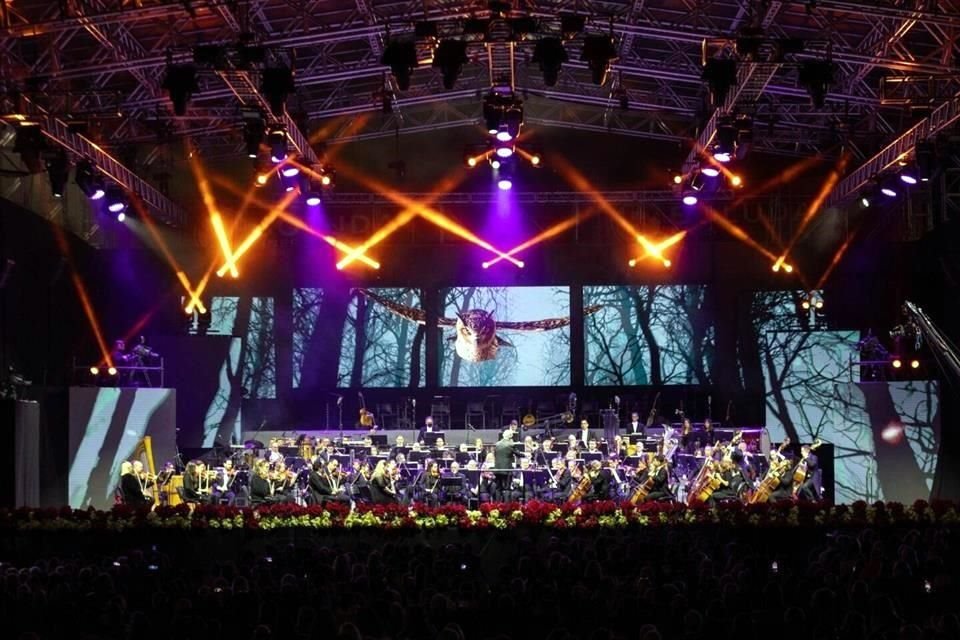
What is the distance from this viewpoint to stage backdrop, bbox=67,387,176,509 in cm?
2153

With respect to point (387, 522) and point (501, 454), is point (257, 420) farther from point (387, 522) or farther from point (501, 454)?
point (387, 522)

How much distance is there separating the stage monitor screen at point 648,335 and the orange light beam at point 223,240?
28.2ft

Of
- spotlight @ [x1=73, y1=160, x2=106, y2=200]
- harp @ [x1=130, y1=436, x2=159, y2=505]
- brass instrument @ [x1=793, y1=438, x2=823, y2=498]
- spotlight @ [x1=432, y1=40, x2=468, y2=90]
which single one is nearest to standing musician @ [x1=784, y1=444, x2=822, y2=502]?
brass instrument @ [x1=793, y1=438, x2=823, y2=498]

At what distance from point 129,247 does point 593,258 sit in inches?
438

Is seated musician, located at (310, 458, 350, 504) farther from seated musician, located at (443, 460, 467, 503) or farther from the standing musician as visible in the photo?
the standing musician

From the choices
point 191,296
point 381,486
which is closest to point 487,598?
point 381,486

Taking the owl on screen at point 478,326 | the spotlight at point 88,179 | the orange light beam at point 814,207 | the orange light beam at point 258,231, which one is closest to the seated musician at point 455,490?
the owl on screen at point 478,326

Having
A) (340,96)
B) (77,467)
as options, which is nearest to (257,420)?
(77,467)

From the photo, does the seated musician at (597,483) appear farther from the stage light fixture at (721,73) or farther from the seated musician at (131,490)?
the seated musician at (131,490)

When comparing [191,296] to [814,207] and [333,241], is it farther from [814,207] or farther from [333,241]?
[814,207]

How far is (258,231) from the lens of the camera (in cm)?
2744

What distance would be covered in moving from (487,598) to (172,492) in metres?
13.0

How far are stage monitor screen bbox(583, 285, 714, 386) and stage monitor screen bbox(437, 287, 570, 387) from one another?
0.71m

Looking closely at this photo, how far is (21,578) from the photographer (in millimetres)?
10852
